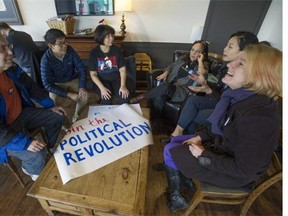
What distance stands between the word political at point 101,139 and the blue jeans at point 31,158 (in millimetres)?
183

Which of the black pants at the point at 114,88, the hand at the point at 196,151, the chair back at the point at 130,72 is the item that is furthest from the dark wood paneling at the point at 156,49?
the hand at the point at 196,151

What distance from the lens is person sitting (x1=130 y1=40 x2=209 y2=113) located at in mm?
1754

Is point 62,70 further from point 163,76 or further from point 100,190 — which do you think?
point 100,190

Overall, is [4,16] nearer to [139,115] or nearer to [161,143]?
[139,115]

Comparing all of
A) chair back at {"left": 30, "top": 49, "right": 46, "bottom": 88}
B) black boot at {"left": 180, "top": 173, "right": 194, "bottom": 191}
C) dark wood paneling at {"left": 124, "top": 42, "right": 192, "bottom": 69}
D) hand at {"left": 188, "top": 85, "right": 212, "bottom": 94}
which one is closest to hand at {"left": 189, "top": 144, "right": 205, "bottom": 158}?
black boot at {"left": 180, "top": 173, "right": 194, "bottom": 191}

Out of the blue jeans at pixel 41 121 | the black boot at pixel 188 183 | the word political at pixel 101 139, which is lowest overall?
the black boot at pixel 188 183

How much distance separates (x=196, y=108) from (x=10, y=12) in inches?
117

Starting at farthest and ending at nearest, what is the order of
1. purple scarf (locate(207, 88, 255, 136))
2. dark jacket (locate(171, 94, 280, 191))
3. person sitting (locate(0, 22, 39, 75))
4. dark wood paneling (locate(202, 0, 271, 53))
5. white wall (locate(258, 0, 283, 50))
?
1. dark wood paneling (locate(202, 0, 271, 53))
2. white wall (locate(258, 0, 283, 50))
3. person sitting (locate(0, 22, 39, 75))
4. purple scarf (locate(207, 88, 255, 136))
5. dark jacket (locate(171, 94, 280, 191))

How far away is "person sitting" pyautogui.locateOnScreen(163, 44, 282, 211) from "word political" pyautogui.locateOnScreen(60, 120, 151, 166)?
34 cm

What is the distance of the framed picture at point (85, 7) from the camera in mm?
2408

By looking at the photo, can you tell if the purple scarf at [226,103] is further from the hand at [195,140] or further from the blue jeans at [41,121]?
the blue jeans at [41,121]

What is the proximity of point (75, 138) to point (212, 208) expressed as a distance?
112 centimetres

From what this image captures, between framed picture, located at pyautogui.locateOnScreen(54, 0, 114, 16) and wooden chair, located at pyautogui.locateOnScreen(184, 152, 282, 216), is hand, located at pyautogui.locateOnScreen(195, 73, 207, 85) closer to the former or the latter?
wooden chair, located at pyautogui.locateOnScreen(184, 152, 282, 216)
